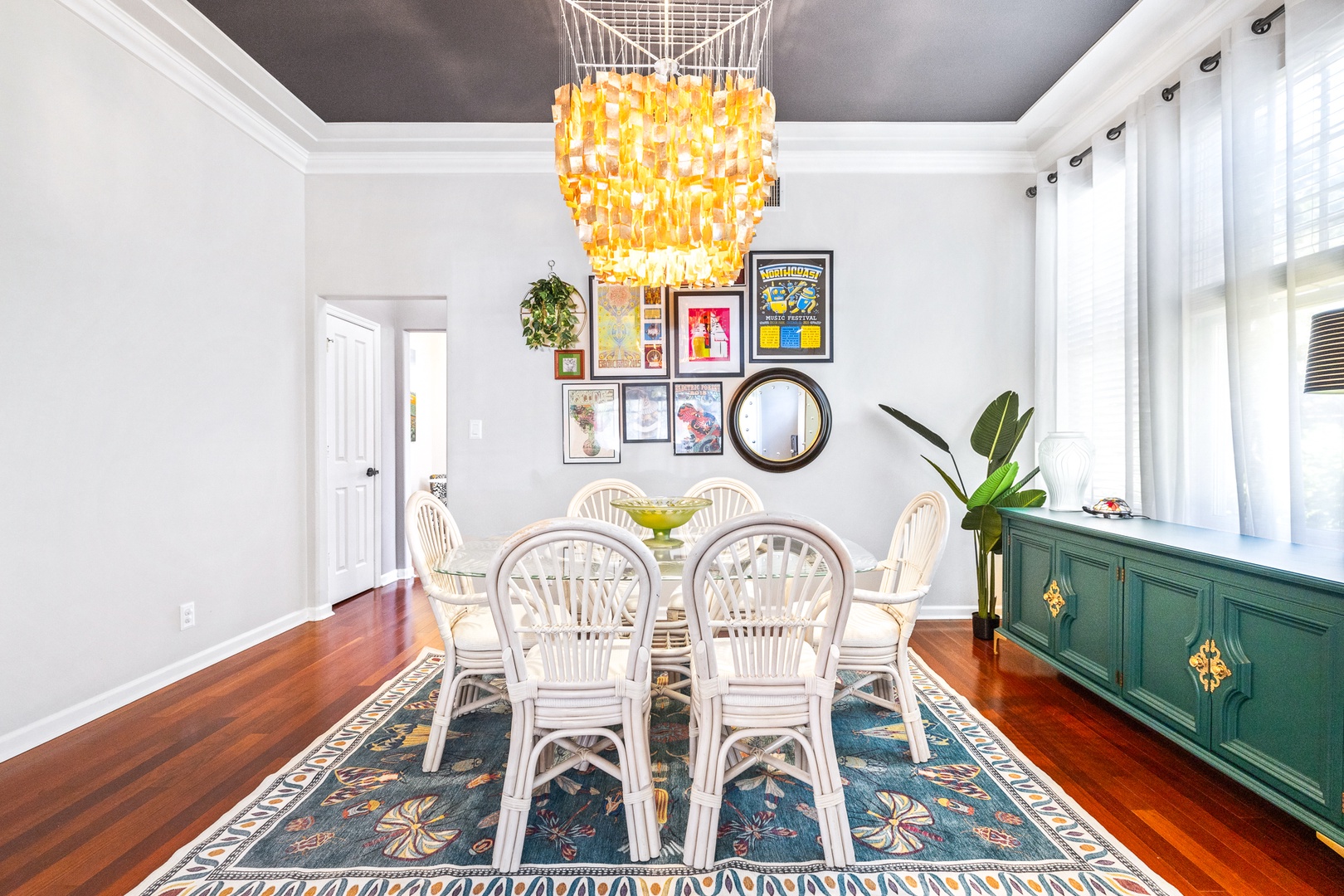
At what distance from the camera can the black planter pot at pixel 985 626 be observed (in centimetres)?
375

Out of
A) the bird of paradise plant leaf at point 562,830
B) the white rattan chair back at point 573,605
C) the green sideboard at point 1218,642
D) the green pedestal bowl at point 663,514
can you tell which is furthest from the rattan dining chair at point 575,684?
the green sideboard at point 1218,642

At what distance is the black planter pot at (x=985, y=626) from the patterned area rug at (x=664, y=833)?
1.39 meters

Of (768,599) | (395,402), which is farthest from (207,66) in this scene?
(768,599)

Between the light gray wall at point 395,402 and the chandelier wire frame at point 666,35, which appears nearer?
the chandelier wire frame at point 666,35

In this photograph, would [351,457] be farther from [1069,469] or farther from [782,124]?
[1069,469]

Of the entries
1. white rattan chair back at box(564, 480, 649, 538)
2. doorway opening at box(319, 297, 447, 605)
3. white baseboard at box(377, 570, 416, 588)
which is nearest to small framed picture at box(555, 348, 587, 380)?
white rattan chair back at box(564, 480, 649, 538)

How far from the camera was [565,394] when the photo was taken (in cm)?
412

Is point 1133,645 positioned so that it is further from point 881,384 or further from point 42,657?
point 42,657

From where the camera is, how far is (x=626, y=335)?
4117mm

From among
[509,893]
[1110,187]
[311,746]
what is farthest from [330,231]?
[1110,187]

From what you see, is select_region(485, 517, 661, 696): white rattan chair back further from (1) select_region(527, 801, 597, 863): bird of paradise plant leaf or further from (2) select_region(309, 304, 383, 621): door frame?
(2) select_region(309, 304, 383, 621): door frame

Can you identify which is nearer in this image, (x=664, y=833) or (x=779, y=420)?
(x=664, y=833)

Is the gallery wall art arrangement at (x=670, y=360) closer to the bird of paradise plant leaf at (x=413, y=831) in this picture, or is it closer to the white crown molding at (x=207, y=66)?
the white crown molding at (x=207, y=66)

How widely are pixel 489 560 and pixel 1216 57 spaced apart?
11.8 feet
